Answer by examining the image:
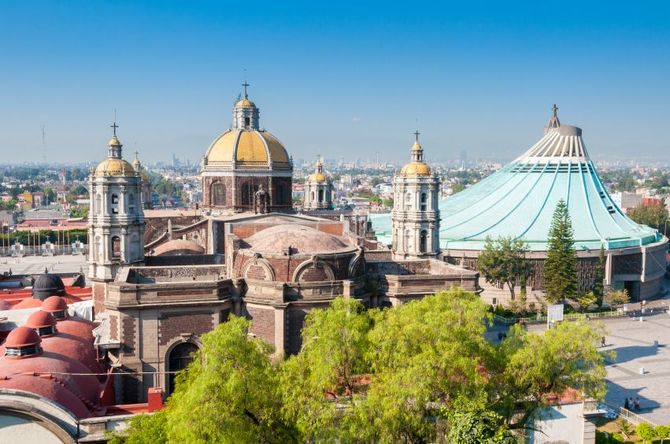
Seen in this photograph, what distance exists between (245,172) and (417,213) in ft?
38.5

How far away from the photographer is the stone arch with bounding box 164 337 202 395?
77.0 feet

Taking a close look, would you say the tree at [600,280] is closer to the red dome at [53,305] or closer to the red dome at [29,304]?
the red dome at [53,305]

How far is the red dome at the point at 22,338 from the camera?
20125mm

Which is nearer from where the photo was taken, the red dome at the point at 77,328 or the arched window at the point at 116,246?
the red dome at the point at 77,328

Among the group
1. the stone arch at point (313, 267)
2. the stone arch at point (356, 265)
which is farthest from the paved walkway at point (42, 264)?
the stone arch at point (356, 265)

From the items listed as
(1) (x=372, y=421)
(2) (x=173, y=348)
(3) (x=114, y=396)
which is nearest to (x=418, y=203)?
(2) (x=173, y=348)

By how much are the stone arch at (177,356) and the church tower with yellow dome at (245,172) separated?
50.0ft

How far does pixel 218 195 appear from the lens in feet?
130

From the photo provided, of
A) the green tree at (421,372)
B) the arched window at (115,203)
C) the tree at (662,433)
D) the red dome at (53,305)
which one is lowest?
the tree at (662,433)

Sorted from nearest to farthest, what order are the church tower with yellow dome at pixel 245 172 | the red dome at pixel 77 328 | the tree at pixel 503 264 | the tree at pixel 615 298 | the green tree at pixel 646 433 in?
the green tree at pixel 646 433 → the red dome at pixel 77 328 → the church tower with yellow dome at pixel 245 172 → the tree at pixel 503 264 → the tree at pixel 615 298

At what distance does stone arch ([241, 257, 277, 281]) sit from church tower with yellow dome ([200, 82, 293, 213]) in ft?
44.2

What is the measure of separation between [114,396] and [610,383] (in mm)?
22279

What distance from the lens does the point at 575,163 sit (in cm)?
5888

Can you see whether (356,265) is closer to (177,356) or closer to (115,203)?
(177,356)
